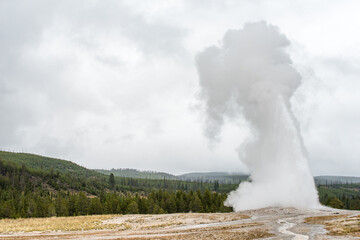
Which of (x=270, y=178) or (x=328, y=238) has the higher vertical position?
(x=270, y=178)

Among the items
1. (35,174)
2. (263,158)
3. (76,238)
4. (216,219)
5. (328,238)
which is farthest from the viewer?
(35,174)

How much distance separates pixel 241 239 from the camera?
29.7 meters

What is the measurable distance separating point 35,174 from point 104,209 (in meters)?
126

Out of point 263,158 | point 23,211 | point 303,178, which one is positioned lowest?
point 23,211

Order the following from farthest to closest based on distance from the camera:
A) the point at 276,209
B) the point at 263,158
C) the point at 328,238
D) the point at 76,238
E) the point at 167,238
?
1. the point at 263,158
2. the point at 276,209
3. the point at 76,238
4. the point at 167,238
5. the point at 328,238

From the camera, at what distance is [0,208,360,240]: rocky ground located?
32.8m

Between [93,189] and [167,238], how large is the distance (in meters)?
177

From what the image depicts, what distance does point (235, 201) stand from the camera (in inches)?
2997

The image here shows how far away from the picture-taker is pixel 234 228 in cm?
4072

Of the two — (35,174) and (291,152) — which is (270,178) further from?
(35,174)

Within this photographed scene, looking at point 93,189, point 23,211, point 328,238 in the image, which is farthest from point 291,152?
point 93,189

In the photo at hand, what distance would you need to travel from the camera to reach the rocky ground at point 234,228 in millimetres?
32781

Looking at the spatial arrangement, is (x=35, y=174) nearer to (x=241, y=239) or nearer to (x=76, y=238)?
(x=76, y=238)

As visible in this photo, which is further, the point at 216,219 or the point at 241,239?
the point at 216,219
